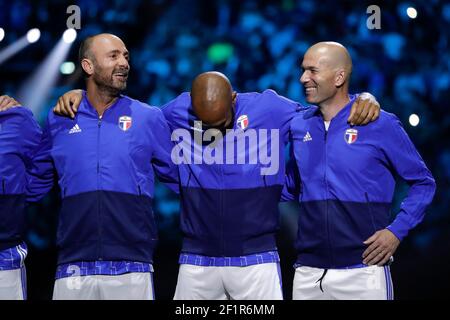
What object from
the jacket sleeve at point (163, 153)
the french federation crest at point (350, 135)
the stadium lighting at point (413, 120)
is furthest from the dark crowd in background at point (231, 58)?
the french federation crest at point (350, 135)

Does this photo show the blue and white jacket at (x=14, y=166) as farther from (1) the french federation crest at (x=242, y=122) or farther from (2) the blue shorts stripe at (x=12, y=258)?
(1) the french federation crest at (x=242, y=122)

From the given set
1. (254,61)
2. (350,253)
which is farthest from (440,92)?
(350,253)

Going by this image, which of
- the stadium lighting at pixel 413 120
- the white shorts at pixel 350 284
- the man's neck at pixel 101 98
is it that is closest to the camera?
the white shorts at pixel 350 284

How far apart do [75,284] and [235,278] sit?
0.61 meters

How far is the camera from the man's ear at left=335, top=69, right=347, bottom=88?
3131mm

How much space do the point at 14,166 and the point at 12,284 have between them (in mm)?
474

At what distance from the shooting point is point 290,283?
4996 mm

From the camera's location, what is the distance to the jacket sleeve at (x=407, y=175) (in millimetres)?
2994

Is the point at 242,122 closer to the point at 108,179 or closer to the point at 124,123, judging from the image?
the point at 124,123

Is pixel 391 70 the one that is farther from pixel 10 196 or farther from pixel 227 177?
pixel 10 196

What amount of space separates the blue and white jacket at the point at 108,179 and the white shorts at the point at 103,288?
72mm

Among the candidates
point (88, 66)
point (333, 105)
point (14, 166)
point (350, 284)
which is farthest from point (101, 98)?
point (350, 284)

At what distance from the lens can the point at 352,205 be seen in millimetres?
2979
